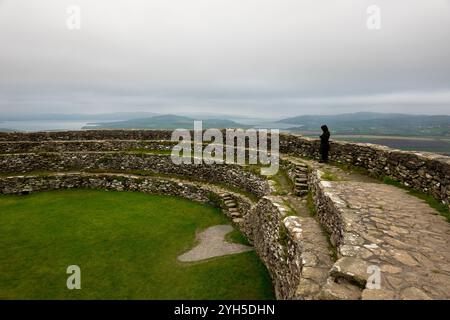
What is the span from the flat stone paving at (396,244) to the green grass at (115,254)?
4.62 metres

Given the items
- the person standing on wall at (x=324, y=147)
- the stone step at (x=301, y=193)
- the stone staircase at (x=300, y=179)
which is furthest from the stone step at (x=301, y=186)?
the person standing on wall at (x=324, y=147)

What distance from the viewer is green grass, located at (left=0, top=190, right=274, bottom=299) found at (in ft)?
34.0

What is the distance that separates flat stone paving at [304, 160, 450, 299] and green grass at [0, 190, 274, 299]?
15.2 ft

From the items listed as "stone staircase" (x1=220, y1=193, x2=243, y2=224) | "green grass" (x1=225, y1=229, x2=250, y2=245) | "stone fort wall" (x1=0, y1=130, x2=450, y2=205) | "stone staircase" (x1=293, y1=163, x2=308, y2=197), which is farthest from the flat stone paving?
"stone staircase" (x1=220, y1=193, x2=243, y2=224)

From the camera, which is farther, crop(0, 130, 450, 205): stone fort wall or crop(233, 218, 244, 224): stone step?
crop(233, 218, 244, 224): stone step

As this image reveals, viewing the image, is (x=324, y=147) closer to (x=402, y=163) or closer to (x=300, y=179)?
(x=300, y=179)

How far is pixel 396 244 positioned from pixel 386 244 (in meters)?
0.24

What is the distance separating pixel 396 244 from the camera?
6.66m

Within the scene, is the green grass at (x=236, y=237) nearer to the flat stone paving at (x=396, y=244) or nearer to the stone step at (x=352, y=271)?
the flat stone paving at (x=396, y=244)

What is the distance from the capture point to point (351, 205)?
9094 mm

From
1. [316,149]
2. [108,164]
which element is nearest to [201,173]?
[108,164]

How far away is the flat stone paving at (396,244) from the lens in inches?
201

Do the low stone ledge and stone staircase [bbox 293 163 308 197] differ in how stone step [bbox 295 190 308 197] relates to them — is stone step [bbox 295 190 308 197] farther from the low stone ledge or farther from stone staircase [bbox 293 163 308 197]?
the low stone ledge
